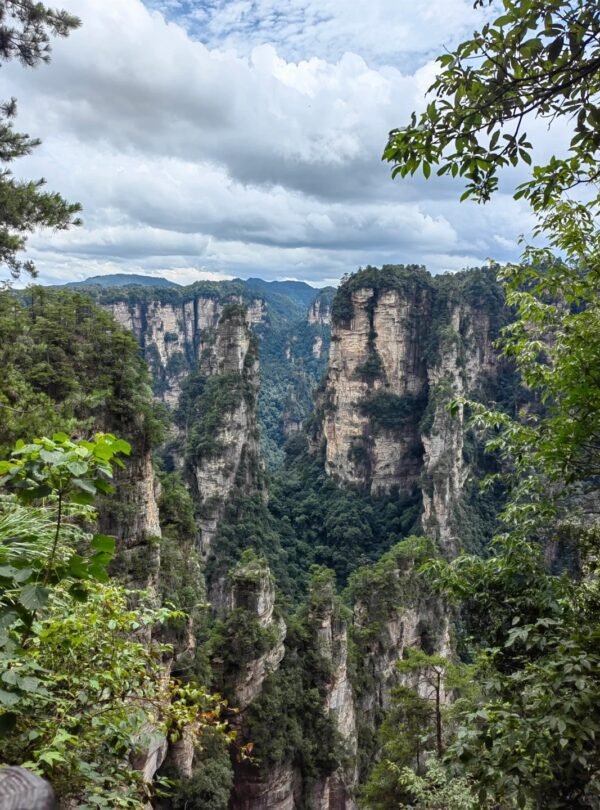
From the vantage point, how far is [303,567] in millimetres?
47500

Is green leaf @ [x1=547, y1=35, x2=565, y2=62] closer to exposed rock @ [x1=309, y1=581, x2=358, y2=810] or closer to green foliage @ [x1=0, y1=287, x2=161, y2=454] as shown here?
green foliage @ [x1=0, y1=287, x2=161, y2=454]

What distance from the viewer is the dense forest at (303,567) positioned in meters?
2.62

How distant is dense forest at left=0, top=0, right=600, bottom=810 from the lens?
2.62 m

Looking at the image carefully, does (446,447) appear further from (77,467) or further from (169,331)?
(169,331)

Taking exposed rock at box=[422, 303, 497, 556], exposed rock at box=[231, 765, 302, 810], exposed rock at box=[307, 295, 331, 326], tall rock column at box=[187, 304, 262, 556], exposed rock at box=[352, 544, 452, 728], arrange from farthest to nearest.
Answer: exposed rock at box=[307, 295, 331, 326] < exposed rock at box=[422, 303, 497, 556] < tall rock column at box=[187, 304, 262, 556] < exposed rock at box=[352, 544, 452, 728] < exposed rock at box=[231, 765, 302, 810]

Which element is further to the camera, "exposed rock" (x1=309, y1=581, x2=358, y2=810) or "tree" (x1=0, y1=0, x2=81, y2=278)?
"exposed rock" (x1=309, y1=581, x2=358, y2=810)

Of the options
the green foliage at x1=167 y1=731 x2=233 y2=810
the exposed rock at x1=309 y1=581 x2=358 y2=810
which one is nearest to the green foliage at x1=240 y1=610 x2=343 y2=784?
the exposed rock at x1=309 y1=581 x2=358 y2=810

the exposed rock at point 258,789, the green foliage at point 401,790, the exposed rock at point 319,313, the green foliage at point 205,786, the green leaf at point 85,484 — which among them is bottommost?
the exposed rock at point 258,789

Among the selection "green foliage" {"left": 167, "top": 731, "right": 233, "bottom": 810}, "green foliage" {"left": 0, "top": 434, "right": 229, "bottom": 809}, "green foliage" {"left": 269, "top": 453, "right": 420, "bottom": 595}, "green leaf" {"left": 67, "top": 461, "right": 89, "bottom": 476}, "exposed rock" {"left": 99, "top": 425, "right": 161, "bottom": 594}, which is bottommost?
"green foliage" {"left": 269, "top": 453, "right": 420, "bottom": 595}

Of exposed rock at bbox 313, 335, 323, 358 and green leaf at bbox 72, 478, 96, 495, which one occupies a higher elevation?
green leaf at bbox 72, 478, 96, 495

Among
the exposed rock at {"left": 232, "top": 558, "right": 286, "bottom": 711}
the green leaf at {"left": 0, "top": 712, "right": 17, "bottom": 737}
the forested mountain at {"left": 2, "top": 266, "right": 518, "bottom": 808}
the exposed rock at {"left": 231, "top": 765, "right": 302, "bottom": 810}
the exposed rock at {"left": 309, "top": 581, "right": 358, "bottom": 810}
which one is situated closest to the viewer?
the green leaf at {"left": 0, "top": 712, "right": 17, "bottom": 737}

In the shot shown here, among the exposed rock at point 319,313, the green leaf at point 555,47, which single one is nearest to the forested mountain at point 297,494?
the green leaf at point 555,47

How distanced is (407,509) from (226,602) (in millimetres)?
24623

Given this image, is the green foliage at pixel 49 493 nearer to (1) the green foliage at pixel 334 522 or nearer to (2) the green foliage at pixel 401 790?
(2) the green foliage at pixel 401 790
